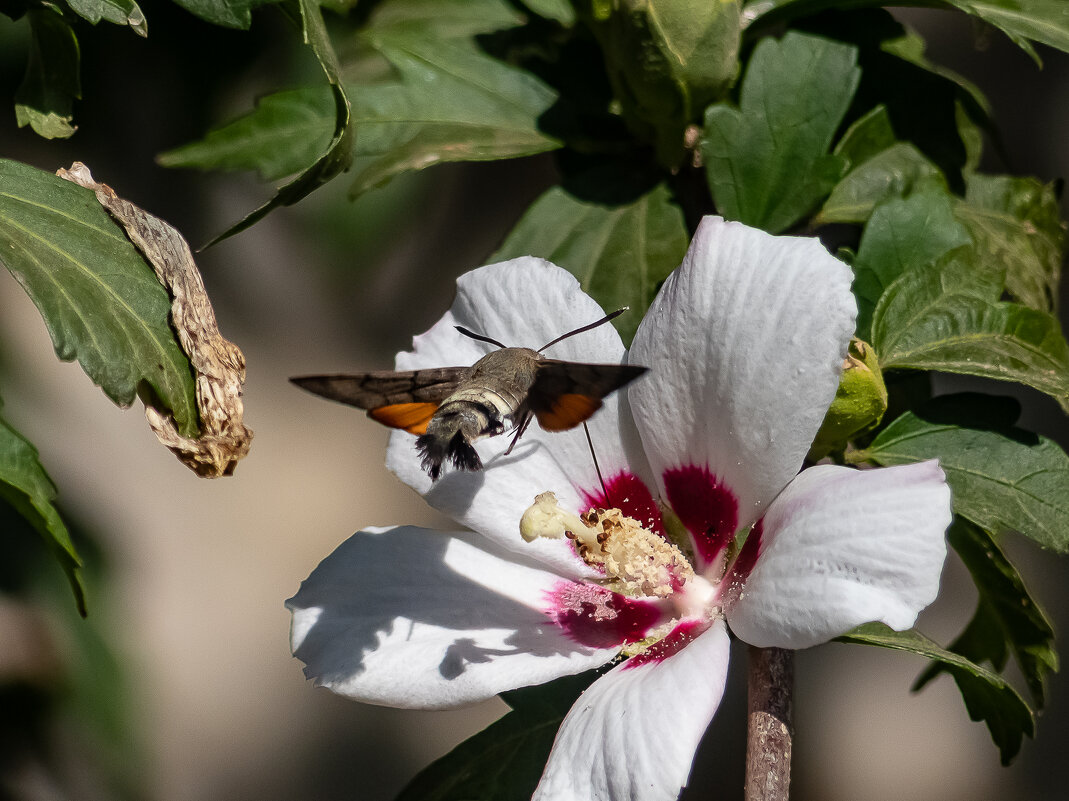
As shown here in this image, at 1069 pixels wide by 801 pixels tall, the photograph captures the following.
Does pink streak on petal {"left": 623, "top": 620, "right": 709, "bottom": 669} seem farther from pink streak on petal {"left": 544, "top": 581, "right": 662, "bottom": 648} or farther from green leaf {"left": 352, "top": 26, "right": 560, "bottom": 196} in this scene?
green leaf {"left": 352, "top": 26, "right": 560, "bottom": 196}

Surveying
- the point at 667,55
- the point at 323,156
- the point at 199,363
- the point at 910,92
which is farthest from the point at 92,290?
Answer: the point at 910,92

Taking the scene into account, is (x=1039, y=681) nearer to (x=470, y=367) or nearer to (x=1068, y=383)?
(x=1068, y=383)

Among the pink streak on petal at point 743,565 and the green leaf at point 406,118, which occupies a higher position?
the green leaf at point 406,118

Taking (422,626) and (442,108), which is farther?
(442,108)

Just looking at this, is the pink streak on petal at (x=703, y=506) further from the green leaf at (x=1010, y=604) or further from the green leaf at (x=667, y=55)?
the green leaf at (x=667, y=55)

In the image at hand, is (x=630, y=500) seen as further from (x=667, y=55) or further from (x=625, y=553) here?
(x=667, y=55)

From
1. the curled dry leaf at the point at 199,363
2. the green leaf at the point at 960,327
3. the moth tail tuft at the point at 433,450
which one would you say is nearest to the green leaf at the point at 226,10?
the curled dry leaf at the point at 199,363
